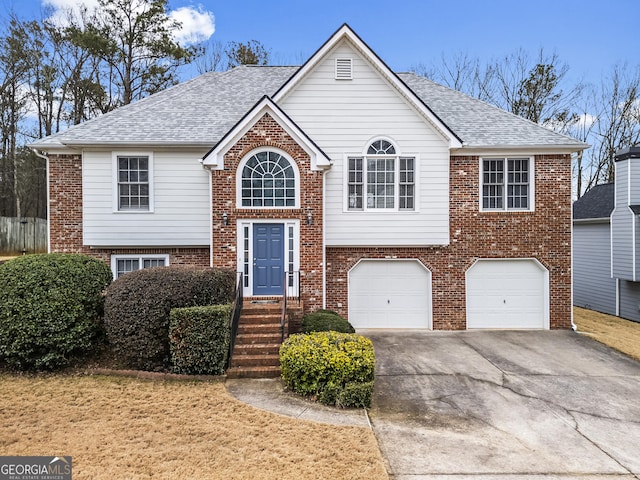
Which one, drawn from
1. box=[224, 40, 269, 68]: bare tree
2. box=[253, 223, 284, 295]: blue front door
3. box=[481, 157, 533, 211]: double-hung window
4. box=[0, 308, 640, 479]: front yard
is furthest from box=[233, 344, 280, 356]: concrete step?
box=[224, 40, 269, 68]: bare tree

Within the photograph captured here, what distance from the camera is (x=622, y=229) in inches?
600

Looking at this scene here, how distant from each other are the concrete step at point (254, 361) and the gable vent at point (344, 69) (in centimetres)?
831

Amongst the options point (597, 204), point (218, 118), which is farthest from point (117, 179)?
point (597, 204)

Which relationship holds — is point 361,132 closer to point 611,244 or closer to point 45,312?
point 45,312

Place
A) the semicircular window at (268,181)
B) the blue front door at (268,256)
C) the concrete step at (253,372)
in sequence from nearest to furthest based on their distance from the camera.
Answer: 1. the concrete step at (253,372)
2. the semicircular window at (268,181)
3. the blue front door at (268,256)

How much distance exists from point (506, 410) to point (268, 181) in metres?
7.67

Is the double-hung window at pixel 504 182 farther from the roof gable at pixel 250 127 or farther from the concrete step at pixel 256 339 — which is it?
the concrete step at pixel 256 339

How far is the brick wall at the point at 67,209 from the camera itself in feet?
38.5

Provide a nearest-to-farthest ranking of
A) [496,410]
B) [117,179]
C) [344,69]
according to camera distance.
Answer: [496,410] → [117,179] → [344,69]

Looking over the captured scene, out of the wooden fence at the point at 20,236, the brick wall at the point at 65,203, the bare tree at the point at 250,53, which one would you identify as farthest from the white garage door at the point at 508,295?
the wooden fence at the point at 20,236

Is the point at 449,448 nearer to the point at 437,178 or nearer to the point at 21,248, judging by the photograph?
the point at 437,178

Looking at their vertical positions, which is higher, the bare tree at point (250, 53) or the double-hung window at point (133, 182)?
the bare tree at point (250, 53)

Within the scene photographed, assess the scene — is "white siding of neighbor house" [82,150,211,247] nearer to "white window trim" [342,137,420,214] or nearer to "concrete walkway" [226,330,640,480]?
"white window trim" [342,137,420,214]

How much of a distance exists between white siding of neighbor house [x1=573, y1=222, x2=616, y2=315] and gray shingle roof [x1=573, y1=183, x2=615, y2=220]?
1.48 ft
